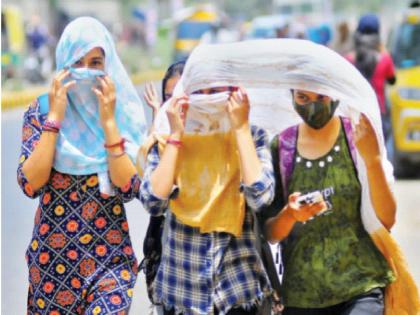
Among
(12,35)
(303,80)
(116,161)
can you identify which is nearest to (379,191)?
(303,80)

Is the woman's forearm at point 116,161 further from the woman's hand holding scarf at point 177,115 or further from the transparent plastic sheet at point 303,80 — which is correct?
the woman's hand holding scarf at point 177,115

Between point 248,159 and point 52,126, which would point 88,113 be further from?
point 248,159

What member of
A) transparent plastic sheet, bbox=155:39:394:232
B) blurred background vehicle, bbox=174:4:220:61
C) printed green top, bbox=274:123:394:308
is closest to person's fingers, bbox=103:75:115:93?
transparent plastic sheet, bbox=155:39:394:232

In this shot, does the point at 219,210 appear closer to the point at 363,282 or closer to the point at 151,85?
the point at 363,282

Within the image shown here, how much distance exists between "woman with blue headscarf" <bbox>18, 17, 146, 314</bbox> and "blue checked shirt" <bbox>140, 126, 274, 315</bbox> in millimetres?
253

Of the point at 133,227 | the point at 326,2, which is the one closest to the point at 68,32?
the point at 133,227

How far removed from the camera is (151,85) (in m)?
5.46

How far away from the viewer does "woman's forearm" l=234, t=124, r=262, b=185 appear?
13.9 feet

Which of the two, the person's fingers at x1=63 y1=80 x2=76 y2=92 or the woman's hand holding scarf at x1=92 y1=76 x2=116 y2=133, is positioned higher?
the person's fingers at x1=63 y1=80 x2=76 y2=92

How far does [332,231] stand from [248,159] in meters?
0.45

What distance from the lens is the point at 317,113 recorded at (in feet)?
14.7

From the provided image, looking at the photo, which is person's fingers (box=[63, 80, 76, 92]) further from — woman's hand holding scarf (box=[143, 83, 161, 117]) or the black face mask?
the black face mask

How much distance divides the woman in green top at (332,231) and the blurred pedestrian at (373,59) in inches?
297

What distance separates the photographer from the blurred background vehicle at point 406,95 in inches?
511
